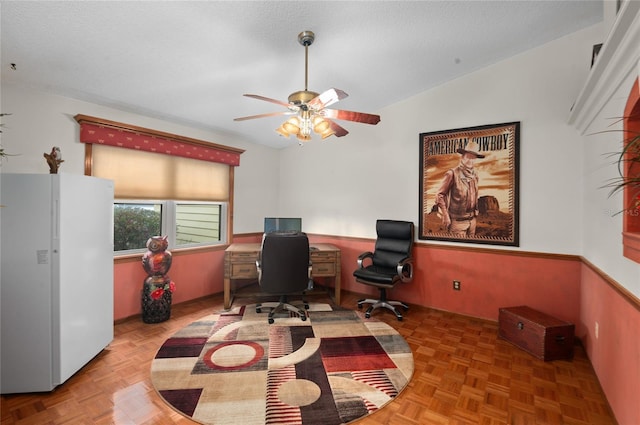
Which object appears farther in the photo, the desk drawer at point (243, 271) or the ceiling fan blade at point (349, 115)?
the desk drawer at point (243, 271)

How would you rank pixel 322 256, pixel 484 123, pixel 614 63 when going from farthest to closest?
pixel 322 256 → pixel 484 123 → pixel 614 63

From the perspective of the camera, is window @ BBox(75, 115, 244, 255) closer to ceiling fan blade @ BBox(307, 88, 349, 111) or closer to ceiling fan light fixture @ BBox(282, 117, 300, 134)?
ceiling fan light fixture @ BBox(282, 117, 300, 134)

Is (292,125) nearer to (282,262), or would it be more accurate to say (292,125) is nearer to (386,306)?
(282,262)

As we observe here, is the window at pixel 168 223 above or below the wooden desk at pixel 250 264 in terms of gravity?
above

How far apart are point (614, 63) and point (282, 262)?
3.00m

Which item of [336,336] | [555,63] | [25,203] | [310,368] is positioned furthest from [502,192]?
[25,203]

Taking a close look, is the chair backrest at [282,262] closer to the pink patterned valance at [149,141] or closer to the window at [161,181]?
the window at [161,181]

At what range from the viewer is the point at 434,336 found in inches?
120

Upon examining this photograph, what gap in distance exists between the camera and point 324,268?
13.2 ft

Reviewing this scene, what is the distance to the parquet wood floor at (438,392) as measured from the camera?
6.07 feet

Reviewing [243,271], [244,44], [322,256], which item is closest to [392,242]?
[322,256]

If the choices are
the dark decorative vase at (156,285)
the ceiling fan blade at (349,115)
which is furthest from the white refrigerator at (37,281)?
the ceiling fan blade at (349,115)

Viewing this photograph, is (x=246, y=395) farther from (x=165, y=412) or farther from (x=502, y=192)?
(x=502, y=192)

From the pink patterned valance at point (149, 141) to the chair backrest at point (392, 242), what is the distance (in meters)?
2.48
